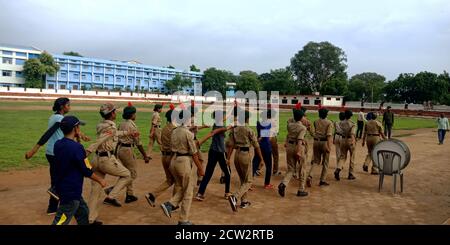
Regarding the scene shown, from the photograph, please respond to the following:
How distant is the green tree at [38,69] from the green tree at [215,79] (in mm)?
35711

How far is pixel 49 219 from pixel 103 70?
82.9 metres

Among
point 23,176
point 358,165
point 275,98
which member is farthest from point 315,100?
point 23,176

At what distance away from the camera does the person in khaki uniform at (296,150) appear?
7703mm

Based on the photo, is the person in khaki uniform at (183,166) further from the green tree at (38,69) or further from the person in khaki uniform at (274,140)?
the green tree at (38,69)

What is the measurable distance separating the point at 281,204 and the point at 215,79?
85660 millimetres

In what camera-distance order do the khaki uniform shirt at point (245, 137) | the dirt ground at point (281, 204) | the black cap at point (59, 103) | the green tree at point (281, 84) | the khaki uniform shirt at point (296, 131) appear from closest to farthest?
the black cap at point (59, 103), the dirt ground at point (281, 204), the khaki uniform shirt at point (245, 137), the khaki uniform shirt at point (296, 131), the green tree at point (281, 84)

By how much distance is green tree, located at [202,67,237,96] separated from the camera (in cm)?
9119

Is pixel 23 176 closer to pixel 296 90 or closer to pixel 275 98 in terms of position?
pixel 275 98

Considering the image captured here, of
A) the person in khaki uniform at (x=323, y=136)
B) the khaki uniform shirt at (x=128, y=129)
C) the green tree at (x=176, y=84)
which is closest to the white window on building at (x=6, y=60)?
the green tree at (x=176, y=84)

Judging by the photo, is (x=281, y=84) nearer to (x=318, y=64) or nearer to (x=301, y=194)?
(x=318, y=64)

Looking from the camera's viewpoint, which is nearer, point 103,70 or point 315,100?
point 315,100

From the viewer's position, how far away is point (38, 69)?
224 feet

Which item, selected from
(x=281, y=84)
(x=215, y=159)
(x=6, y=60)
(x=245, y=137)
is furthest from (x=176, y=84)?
(x=245, y=137)

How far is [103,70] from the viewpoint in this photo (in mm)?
84000
